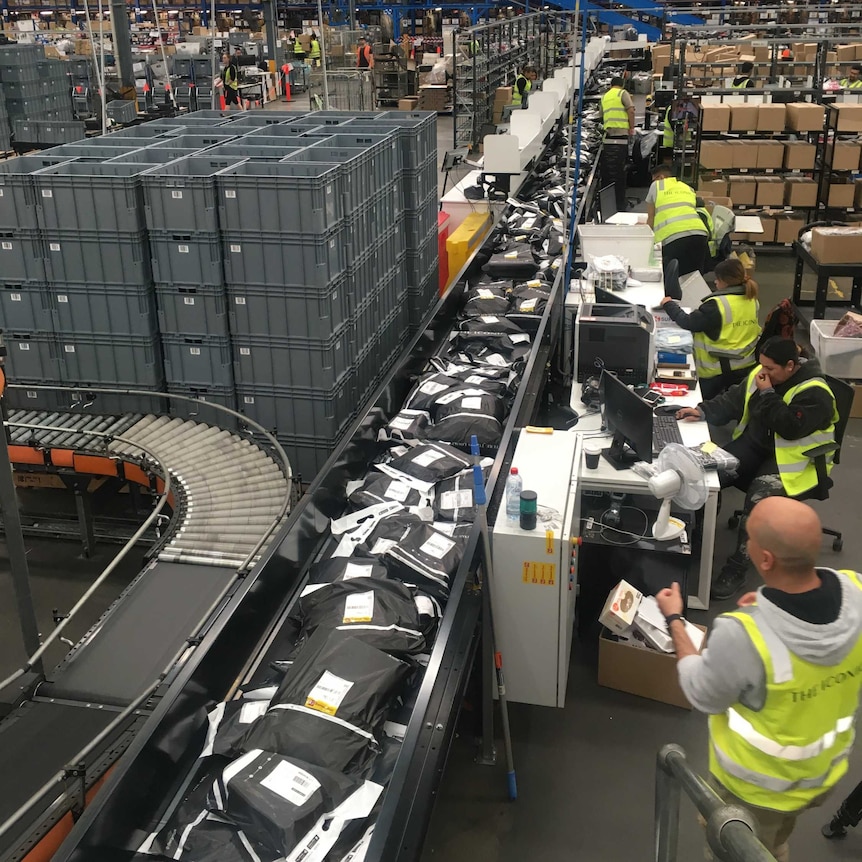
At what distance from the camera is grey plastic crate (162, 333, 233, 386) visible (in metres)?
5.40

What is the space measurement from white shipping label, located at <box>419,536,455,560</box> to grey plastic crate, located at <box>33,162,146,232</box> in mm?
2637

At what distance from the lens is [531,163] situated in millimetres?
12375

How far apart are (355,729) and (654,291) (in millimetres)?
5086

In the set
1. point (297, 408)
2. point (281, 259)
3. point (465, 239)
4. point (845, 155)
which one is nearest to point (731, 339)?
point (297, 408)

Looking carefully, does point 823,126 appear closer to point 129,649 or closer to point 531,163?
point 531,163

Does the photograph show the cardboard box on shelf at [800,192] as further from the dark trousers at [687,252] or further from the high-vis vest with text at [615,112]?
the dark trousers at [687,252]

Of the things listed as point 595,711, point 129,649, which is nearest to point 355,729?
point 129,649

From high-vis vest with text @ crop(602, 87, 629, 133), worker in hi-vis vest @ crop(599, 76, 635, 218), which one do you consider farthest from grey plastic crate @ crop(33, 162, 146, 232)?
high-vis vest with text @ crop(602, 87, 629, 133)

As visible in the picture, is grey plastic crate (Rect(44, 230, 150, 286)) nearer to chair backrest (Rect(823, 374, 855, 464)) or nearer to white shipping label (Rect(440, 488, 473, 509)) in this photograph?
white shipping label (Rect(440, 488, 473, 509))

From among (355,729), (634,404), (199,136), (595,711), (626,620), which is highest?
(199,136)

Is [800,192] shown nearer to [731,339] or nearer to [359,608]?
[731,339]

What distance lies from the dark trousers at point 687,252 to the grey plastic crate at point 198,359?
4196mm

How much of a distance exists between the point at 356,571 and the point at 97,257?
2709 millimetres

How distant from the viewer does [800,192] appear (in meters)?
11.3
